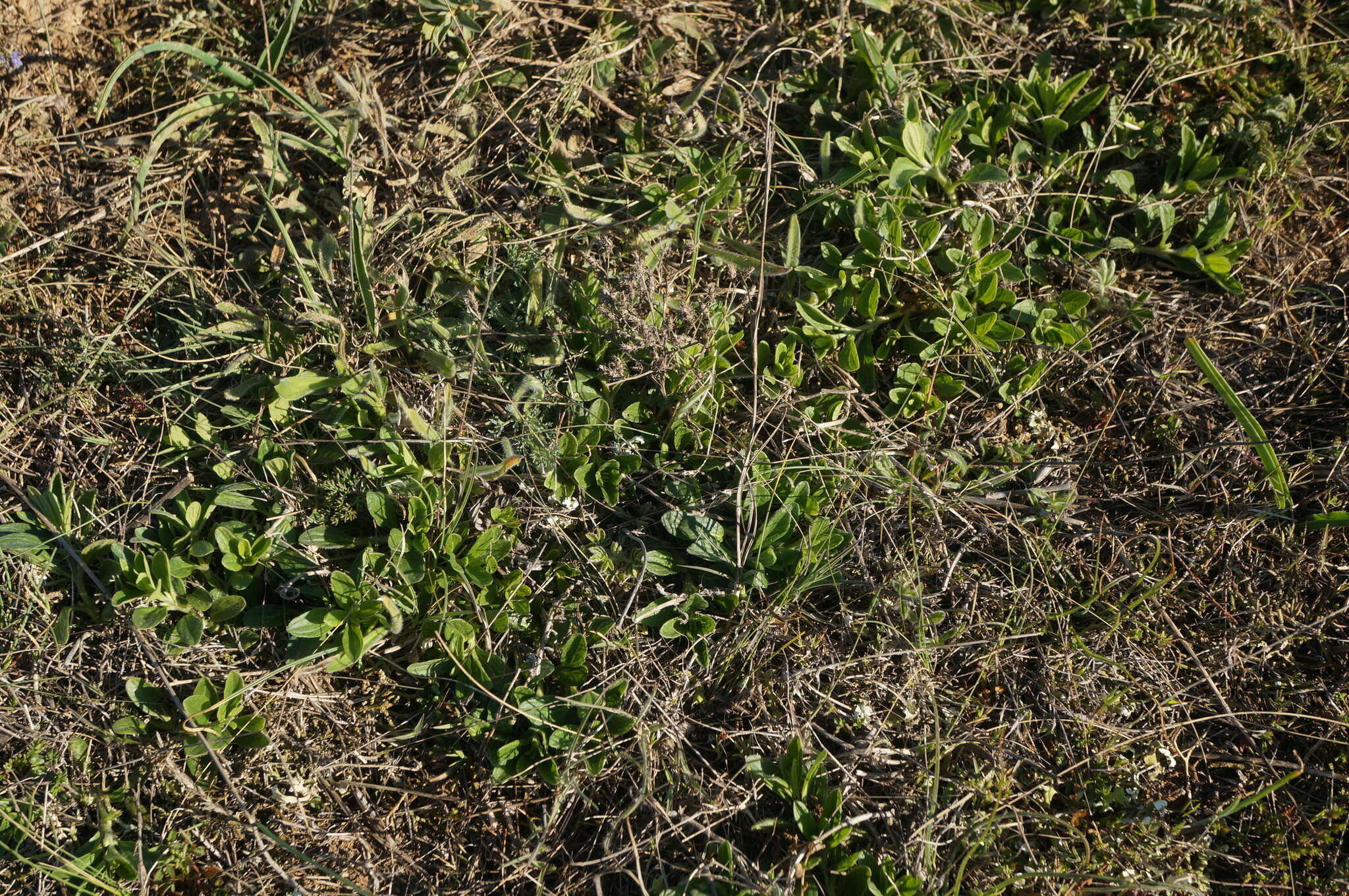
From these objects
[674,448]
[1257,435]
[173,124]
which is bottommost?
[1257,435]

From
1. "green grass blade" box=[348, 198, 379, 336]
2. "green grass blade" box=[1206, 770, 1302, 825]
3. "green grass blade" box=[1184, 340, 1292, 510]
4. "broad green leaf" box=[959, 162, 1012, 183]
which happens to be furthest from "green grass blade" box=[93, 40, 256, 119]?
"green grass blade" box=[1206, 770, 1302, 825]

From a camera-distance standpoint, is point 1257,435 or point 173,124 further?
point 173,124

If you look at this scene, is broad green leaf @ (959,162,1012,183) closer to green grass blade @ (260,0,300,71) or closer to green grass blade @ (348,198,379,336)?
green grass blade @ (348,198,379,336)

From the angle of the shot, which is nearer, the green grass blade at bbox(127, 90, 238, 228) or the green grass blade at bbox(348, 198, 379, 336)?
the green grass blade at bbox(348, 198, 379, 336)

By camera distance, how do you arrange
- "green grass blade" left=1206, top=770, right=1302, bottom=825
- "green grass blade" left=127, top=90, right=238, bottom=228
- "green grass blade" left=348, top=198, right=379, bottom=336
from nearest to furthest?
"green grass blade" left=1206, top=770, right=1302, bottom=825
"green grass blade" left=348, top=198, right=379, bottom=336
"green grass blade" left=127, top=90, right=238, bottom=228

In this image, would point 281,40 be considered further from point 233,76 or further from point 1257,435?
point 1257,435

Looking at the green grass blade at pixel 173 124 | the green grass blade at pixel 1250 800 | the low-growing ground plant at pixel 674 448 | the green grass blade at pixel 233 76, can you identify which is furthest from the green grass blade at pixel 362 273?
the green grass blade at pixel 1250 800

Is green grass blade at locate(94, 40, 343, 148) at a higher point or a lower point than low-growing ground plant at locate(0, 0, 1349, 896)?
higher

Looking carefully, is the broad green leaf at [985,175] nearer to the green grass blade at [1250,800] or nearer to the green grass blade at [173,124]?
the green grass blade at [1250,800]

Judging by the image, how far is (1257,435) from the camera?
7.61ft

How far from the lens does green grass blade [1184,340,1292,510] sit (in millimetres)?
2318

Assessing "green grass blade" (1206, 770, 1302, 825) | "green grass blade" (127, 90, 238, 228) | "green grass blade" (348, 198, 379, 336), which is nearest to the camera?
"green grass blade" (1206, 770, 1302, 825)

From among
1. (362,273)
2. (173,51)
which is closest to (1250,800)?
(362,273)

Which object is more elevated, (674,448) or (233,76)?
(233,76)
